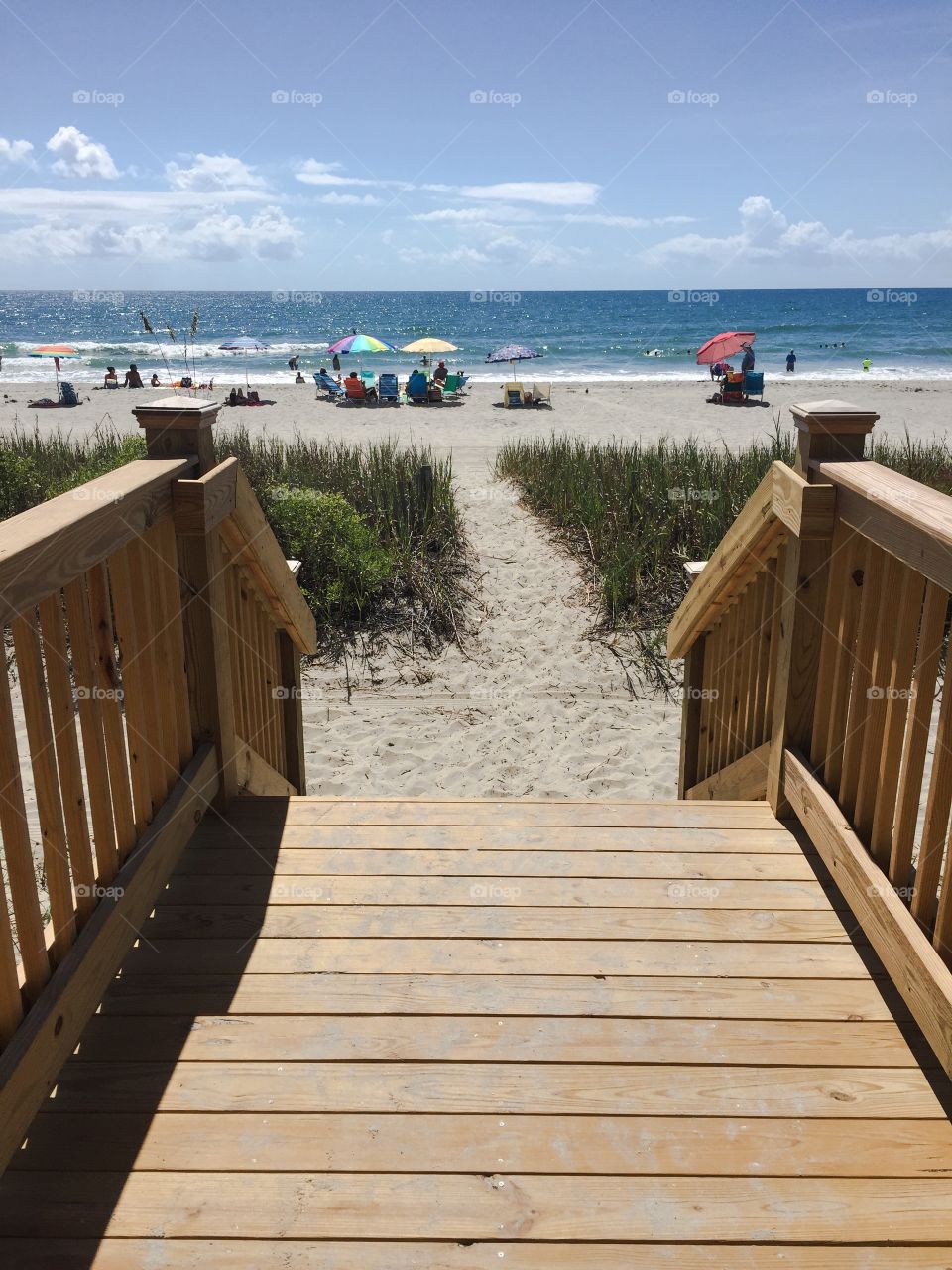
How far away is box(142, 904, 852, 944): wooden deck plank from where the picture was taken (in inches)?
107

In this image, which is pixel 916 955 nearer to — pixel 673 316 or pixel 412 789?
pixel 412 789

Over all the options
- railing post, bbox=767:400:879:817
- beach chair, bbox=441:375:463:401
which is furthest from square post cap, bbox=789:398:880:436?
beach chair, bbox=441:375:463:401

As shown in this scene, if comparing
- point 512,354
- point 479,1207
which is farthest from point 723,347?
point 479,1207

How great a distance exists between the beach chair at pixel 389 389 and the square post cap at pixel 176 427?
23078 millimetres

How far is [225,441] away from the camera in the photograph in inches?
452

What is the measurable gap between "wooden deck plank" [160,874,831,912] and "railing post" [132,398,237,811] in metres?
0.52

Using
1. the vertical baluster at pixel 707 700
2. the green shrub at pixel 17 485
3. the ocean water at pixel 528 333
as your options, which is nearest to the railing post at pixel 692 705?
the vertical baluster at pixel 707 700

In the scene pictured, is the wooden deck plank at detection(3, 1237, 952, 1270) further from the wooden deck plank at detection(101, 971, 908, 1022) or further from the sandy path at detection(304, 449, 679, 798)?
the sandy path at detection(304, 449, 679, 798)

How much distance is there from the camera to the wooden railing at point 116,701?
190 cm

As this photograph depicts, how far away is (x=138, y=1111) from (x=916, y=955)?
1.71m

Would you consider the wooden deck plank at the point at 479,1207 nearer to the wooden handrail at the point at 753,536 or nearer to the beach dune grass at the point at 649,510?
the wooden handrail at the point at 753,536

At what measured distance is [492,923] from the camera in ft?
9.12

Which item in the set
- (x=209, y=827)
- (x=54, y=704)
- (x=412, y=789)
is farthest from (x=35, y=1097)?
(x=412, y=789)

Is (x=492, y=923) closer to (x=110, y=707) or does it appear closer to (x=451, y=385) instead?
(x=110, y=707)
